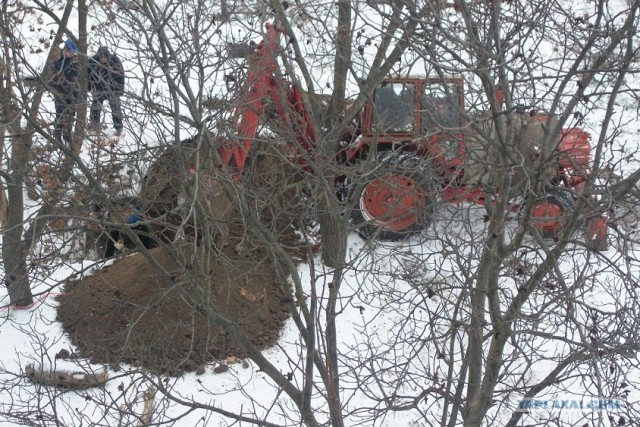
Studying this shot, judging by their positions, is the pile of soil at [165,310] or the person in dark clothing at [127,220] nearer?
the person in dark clothing at [127,220]

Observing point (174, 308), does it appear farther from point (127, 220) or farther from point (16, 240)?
point (127, 220)

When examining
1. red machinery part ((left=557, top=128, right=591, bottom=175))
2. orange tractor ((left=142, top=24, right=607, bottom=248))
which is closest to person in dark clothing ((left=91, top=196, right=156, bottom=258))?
orange tractor ((left=142, top=24, right=607, bottom=248))

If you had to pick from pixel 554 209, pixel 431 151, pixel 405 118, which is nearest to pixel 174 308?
pixel 405 118

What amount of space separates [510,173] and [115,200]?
3.38 metres

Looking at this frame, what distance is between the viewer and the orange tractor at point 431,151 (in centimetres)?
473

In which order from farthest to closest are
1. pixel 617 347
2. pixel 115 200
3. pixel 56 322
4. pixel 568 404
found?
pixel 56 322 → pixel 568 404 → pixel 115 200 → pixel 617 347

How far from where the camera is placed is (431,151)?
6.46m

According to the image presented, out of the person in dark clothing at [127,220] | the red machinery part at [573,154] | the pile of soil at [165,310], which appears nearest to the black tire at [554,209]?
the red machinery part at [573,154]

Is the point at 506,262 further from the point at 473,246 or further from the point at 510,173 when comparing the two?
the point at 510,173

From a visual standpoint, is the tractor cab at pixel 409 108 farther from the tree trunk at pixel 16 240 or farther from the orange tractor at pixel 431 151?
the tree trunk at pixel 16 240

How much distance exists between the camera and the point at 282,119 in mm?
7766

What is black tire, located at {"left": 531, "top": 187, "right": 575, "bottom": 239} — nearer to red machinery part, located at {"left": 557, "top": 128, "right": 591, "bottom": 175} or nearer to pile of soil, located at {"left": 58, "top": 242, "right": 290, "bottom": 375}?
red machinery part, located at {"left": 557, "top": 128, "right": 591, "bottom": 175}

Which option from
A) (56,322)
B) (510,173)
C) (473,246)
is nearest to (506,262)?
(473,246)

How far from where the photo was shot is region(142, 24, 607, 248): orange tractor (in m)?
4.73
